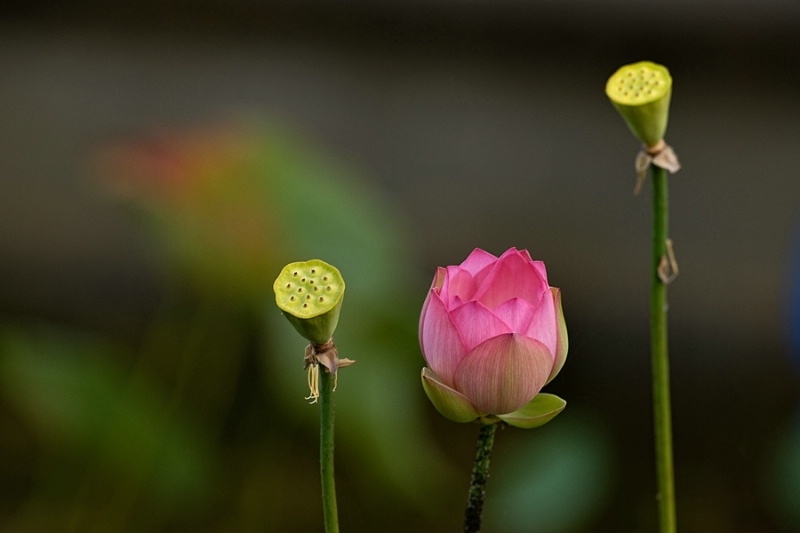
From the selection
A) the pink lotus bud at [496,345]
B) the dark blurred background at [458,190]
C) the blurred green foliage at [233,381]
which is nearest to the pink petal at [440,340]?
the pink lotus bud at [496,345]

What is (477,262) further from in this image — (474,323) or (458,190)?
(458,190)

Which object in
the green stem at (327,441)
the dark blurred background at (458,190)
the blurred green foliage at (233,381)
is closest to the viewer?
the green stem at (327,441)

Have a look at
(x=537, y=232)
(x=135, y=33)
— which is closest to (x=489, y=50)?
(x=537, y=232)

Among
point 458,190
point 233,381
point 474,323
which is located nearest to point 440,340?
point 474,323

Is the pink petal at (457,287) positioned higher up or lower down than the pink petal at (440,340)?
higher up

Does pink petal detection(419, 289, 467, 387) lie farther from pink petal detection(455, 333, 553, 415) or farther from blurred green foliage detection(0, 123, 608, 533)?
blurred green foliage detection(0, 123, 608, 533)

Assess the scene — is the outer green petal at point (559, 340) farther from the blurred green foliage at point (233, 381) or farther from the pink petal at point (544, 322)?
the blurred green foliage at point (233, 381)

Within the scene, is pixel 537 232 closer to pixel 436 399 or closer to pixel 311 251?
pixel 311 251
